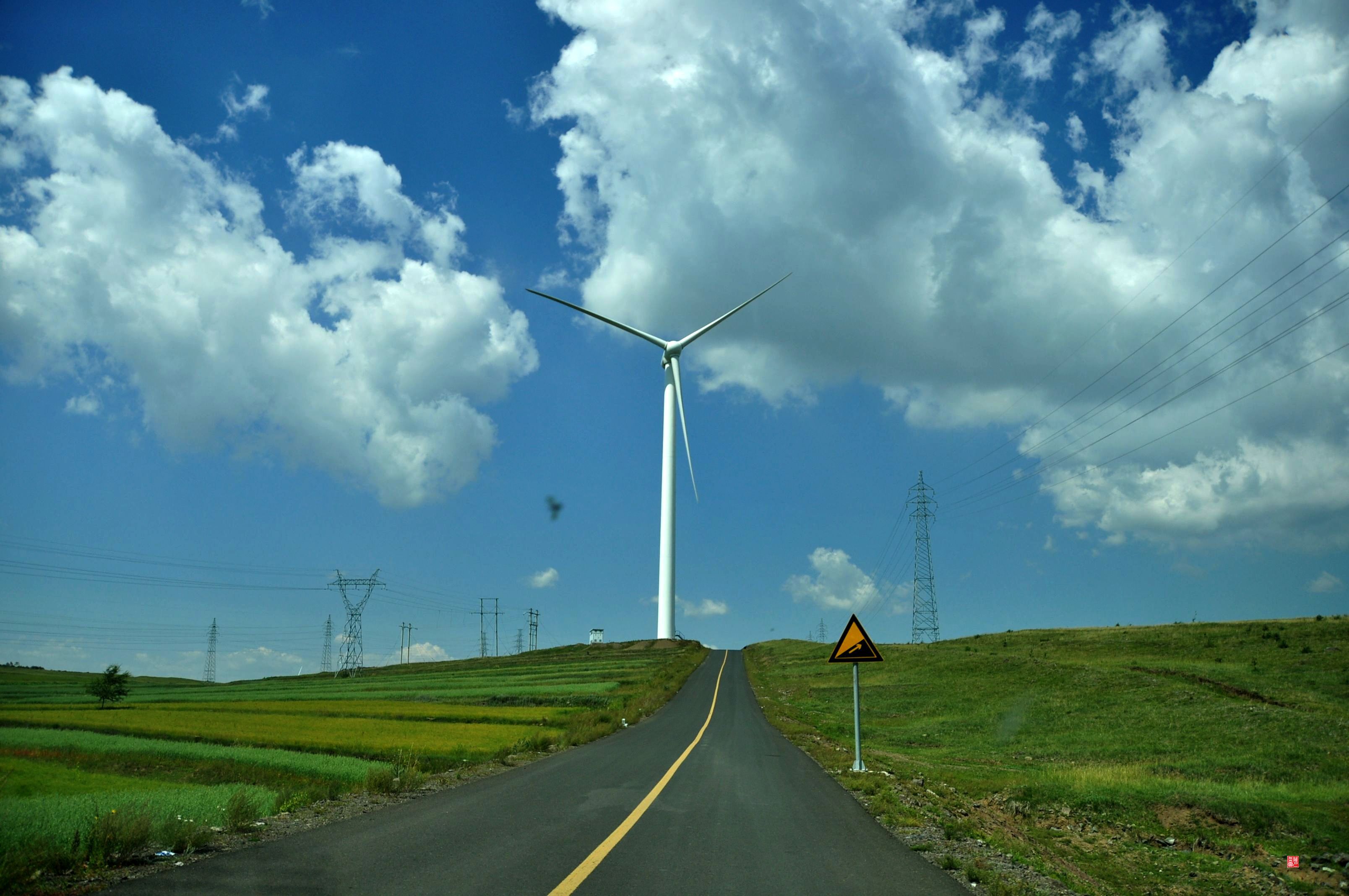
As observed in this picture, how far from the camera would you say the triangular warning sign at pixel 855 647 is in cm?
1967

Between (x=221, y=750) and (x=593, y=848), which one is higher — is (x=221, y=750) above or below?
below

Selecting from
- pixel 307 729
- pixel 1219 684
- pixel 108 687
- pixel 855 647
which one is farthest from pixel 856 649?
pixel 108 687

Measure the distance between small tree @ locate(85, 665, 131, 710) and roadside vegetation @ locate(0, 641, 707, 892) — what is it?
2.48 ft

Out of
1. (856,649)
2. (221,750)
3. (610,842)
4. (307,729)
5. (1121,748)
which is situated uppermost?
(856,649)

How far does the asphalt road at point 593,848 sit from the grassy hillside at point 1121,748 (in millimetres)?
1409

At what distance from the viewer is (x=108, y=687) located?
177 feet

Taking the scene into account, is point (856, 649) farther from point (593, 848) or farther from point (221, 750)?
point (221, 750)

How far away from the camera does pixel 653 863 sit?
8.72 m

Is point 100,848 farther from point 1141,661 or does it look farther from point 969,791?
point 1141,661

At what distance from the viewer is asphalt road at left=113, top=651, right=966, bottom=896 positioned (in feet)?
25.6

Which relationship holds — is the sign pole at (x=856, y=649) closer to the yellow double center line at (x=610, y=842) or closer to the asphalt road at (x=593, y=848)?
the asphalt road at (x=593, y=848)

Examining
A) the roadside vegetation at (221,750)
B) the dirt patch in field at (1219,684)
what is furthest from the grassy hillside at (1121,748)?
the roadside vegetation at (221,750)

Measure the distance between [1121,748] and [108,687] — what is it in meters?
61.9

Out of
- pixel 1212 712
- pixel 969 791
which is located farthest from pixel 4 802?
pixel 1212 712
